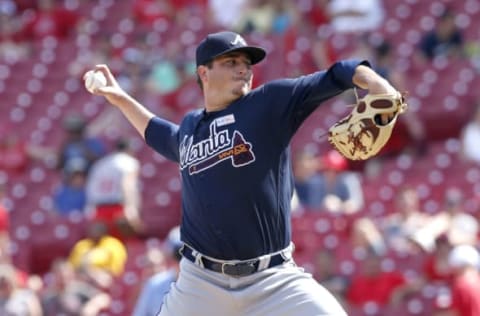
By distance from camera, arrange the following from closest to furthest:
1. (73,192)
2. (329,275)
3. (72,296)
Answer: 1. (329,275)
2. (72,296)
3. (73,192)

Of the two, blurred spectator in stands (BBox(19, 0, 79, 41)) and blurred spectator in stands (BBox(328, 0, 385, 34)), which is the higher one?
blurred spectator in stands (BBox(19, 0, 79, 41))

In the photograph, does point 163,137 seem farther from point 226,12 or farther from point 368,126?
point 226,12

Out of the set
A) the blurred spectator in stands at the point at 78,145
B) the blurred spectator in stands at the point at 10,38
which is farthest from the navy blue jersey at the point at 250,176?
the blurred spectator in stands at the point at 10,38

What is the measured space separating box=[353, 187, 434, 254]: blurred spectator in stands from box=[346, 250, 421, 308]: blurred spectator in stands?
423 millimetres

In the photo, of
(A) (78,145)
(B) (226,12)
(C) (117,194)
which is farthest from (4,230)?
(B) (226,12)

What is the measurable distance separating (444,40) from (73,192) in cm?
383

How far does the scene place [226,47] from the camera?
5582 millimetres

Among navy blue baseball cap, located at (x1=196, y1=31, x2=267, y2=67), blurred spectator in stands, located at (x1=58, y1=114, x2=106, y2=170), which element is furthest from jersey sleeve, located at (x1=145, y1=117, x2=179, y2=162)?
blurred spectator in stands, located at (x1=58, y1=114, x2=106, y2=170)

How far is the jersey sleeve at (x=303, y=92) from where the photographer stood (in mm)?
5152

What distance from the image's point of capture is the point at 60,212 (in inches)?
486

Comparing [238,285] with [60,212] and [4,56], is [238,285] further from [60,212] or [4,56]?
[4,56]

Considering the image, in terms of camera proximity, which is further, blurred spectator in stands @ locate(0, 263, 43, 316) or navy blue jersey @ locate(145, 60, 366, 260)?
blurred spectator in stands @ locate(0, 263, 43, 316)

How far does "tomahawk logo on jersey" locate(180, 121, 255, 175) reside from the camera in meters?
5.49

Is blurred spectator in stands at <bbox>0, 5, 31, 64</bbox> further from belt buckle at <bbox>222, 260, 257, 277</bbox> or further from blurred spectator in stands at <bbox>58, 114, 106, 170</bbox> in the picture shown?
belt buckle at <bbox>222, 260, 257, 277</bbox>
